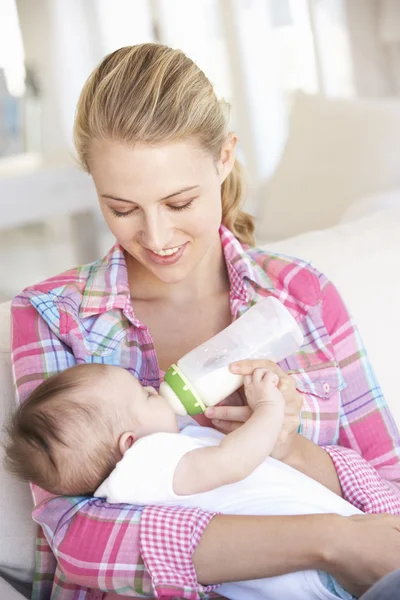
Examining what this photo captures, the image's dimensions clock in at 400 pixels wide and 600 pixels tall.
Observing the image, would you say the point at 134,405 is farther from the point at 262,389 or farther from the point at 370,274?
the point at 370,274

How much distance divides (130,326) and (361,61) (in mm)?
3002

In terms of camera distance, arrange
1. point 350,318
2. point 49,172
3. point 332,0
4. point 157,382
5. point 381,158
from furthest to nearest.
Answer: point 332,0
point 49,172
point 381,158
point 350,318
point 157,382

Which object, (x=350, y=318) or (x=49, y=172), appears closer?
(x=350, y=318)

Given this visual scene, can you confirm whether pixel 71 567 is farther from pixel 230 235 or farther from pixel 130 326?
pixel 230 235

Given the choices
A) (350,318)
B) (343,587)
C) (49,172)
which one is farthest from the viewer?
(49,172)

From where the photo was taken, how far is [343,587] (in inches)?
51.9

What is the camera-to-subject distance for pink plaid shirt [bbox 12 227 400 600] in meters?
1.31

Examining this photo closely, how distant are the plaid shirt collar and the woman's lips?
0.11m

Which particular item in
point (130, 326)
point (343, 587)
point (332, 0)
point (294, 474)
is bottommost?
point (343, 587)

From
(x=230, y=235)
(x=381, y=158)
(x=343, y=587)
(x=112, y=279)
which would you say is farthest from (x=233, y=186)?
(x=381, y=158)

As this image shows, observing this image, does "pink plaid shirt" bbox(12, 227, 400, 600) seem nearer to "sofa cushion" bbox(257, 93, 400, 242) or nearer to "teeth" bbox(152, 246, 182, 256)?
"teeth" bbox(152, 246, 182, 256)

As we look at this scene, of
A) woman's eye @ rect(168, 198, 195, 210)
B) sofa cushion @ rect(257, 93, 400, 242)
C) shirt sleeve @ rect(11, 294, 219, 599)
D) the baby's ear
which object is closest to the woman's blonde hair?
woman's eye @ rect(168, 198, 195, 210)

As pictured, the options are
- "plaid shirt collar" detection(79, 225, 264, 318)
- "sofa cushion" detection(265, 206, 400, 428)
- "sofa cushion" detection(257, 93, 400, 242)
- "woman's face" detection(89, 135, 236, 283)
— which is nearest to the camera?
"woman's face" detection(89, 135, 236, 283)

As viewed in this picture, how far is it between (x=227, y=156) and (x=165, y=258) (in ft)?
0.83
